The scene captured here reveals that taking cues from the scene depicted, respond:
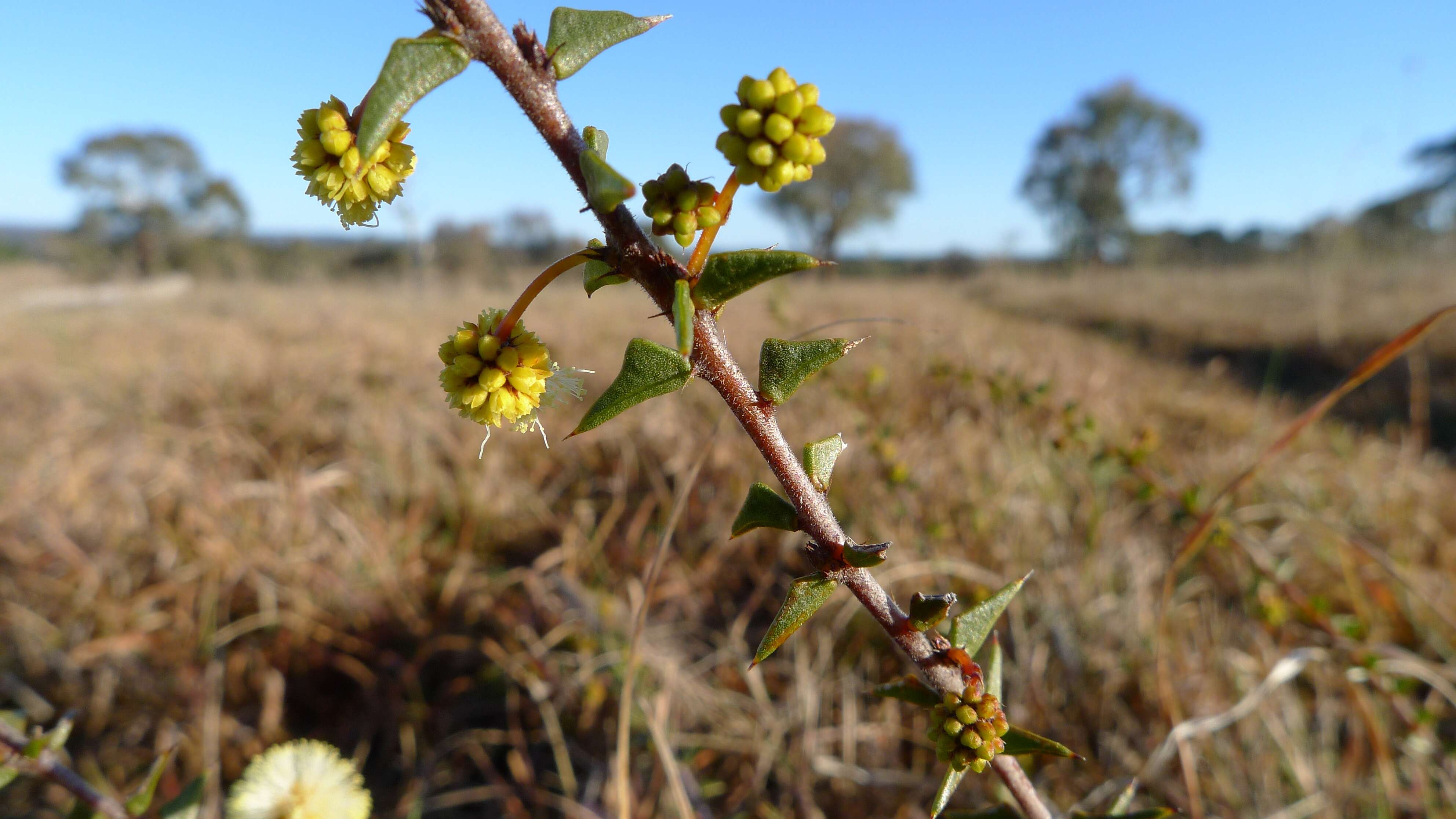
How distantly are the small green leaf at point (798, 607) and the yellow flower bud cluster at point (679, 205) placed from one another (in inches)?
9.7

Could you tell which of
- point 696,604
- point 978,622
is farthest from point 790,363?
point 696,604

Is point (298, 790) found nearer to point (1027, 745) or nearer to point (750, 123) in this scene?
point (1027, 745)

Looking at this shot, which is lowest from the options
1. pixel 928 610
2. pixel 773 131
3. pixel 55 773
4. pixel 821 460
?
pixel 55 773

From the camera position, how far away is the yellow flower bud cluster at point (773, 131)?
0.39 m

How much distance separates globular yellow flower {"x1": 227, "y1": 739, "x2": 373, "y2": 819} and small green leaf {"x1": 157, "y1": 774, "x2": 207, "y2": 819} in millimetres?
42

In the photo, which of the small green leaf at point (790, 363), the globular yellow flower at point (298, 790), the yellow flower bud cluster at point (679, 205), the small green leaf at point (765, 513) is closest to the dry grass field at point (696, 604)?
the globular yellow flower at point (298, 790)

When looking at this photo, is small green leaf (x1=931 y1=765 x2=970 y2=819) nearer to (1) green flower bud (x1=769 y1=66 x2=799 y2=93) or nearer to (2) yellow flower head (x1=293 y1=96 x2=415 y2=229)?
(1) green flower bud (x1=769 y1=66 x2=799 y2=93)

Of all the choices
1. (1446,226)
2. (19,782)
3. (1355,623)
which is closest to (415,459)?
(19,782)

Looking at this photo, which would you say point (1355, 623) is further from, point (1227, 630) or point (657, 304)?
point (657, 304)

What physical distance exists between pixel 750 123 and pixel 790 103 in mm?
28

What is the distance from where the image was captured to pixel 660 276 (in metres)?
0.43

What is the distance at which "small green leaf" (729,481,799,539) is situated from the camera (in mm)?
501

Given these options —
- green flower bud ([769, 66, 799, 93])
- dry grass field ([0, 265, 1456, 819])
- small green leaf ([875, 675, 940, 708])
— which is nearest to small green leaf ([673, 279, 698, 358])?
green flower bud ([769, 66, 799, 93])

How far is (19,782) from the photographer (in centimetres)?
146
